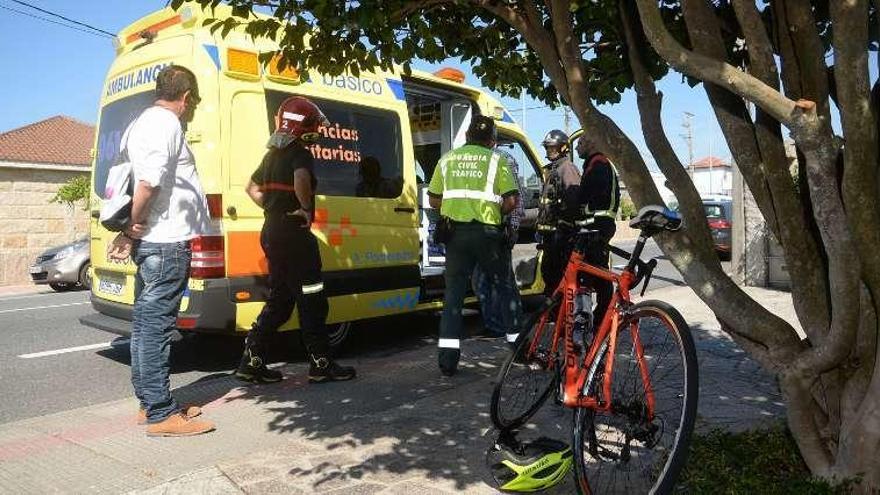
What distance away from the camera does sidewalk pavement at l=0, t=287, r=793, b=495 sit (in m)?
3.26

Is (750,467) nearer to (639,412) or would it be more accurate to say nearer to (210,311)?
(639,412)

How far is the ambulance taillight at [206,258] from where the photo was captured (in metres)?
5.07

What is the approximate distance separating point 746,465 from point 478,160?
2.93 m

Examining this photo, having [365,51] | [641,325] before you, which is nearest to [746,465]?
[641,325]

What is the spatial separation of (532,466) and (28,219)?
21630mm

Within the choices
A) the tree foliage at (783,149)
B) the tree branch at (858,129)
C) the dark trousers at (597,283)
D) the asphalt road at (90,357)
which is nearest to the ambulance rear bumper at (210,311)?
the asphalt road at (90,357)

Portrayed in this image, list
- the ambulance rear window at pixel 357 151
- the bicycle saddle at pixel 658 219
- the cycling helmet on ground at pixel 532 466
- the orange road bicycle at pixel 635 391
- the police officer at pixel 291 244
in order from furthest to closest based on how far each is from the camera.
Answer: the ambulance rear window at pixel 357 151, the police officer at pixel 291 244, the cycling helmet on ground at pixel 532 466, the bicycle saddle at pixel 658 219, the orange road bicycle at pixel 635 391

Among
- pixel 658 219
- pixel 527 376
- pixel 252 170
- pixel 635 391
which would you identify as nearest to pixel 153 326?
pixel 252 170

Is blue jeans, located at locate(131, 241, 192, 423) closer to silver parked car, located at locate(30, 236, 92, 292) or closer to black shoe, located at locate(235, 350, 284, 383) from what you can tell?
black shoe, located at locate(235, 350, 284, 383)

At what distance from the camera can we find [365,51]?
355cm

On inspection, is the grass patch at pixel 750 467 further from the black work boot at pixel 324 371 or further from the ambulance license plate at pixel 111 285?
the ambulance license plate at pixel 111 285

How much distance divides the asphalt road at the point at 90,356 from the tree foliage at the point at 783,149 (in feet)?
4.67

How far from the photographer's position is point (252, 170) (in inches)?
210

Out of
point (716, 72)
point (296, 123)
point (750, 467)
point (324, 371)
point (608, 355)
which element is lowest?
point (324, 371)
